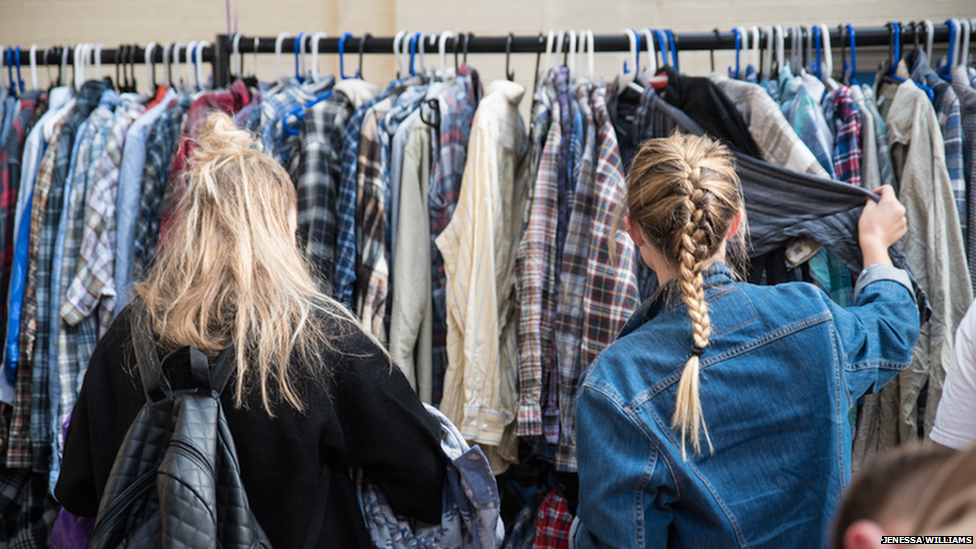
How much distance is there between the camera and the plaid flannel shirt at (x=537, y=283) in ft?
6.22

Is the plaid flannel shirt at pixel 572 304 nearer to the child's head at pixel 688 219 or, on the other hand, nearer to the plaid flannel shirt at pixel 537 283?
the plaid flannel shirt at pixel 537 283

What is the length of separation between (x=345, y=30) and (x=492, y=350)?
7.08 feet

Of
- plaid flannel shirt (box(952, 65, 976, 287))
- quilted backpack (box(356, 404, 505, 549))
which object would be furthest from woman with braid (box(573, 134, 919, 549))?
plaid flannel shirt (box(952, 65, 976, 287))

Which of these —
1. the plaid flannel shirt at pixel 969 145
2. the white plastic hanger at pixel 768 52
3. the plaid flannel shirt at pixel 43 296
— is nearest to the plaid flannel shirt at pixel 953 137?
the plaid flannel shirt at pixel 969 145

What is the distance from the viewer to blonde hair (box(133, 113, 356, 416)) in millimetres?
1203

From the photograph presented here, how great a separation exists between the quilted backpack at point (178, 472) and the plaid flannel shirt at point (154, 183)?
3.35 feet

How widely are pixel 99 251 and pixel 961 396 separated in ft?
7.38

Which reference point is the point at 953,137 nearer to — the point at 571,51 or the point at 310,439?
the point at 571,51

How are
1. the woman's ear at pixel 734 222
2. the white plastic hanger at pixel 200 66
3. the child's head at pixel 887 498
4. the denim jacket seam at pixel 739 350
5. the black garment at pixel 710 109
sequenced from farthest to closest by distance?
the white plastic hanger at pixel 200 66
the black garment at pixel 710 109
the woman's ear at pixel 734 222
the denim jacket seam at pixel 739 350
the child's head at pixel 887 498

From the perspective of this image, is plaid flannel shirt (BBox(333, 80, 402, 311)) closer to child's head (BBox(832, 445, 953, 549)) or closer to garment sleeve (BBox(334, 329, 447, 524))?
garment sleeve (BBox(334, 329, 447, 524))

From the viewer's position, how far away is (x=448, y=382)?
1995mm

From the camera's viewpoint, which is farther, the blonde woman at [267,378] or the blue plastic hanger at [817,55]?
the blue plastic hanger at [817,55]

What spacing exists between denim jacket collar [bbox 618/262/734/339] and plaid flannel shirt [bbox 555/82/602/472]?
1.97 feet

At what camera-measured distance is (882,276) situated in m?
1.39
